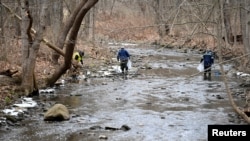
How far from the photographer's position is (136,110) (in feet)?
50.4

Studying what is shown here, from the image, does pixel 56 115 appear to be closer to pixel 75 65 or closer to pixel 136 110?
pixel 136 110

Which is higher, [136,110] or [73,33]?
[73,33]

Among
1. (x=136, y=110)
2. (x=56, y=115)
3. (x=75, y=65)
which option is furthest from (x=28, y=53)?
(x=75, y=65)

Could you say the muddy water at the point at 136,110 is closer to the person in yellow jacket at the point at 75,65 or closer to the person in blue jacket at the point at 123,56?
the person in blue jacket at the point at 123,56

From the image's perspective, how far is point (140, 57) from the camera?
32.5 m

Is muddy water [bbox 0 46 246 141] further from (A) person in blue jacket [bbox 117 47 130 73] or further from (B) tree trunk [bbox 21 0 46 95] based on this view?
(A) person in blue jacket [bbox 117 47 130 73]

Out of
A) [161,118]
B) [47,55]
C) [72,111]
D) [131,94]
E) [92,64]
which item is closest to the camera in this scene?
[161,118]

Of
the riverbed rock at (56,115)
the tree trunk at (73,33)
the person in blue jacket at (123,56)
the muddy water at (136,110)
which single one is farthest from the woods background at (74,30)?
the riverbed rock at (56,115)

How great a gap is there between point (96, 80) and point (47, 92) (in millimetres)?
4508

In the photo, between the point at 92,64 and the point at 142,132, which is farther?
the point at 92,64

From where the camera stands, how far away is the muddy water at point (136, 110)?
39.4 feet

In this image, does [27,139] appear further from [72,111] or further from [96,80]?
[96,80]

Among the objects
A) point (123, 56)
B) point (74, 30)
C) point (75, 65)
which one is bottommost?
point (75, 65)

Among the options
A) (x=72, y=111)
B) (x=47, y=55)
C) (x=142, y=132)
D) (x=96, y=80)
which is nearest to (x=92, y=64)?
(x=47, y=55)
